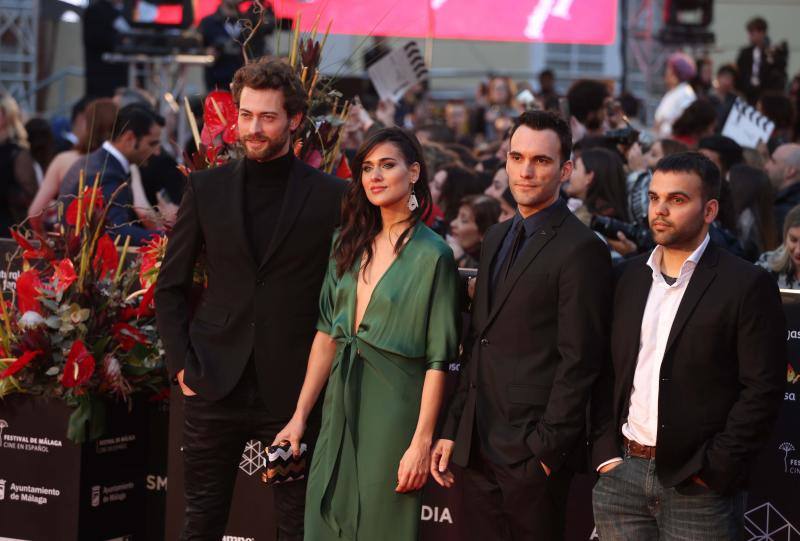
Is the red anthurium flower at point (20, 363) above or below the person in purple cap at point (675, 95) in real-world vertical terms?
below

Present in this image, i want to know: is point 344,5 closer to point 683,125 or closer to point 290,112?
point 683,125

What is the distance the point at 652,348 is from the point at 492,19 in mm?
9790

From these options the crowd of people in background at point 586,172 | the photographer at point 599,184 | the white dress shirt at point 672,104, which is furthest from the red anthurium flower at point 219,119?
the white dress shirt at point 672,104

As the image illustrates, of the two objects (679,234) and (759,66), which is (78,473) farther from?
(759,66)

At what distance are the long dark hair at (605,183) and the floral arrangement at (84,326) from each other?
7.44 ft

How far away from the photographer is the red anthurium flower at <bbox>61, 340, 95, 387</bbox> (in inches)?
190

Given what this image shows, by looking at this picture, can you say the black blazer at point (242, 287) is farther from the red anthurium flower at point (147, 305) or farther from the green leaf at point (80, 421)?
the green leaf at point (80, 421)

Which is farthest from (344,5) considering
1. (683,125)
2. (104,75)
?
(683,125)

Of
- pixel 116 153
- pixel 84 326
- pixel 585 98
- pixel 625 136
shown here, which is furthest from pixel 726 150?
pixel 84 326

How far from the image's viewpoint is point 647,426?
11.7 ft

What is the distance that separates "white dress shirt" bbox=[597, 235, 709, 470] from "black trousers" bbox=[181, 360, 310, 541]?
1.12 m

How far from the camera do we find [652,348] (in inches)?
142

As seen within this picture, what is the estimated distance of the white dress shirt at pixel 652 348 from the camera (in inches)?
141

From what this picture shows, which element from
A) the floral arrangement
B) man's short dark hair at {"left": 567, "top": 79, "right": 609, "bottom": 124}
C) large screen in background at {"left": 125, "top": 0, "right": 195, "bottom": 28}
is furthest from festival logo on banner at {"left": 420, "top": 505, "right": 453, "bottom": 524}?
large screen in background at {"left": 125, "top": 0, "right": 195, "bottom": 28}
